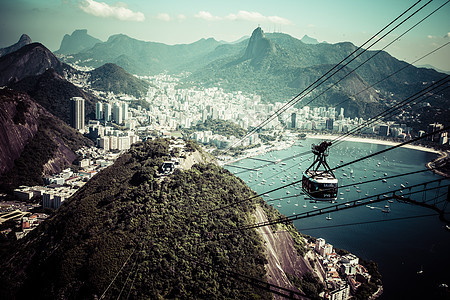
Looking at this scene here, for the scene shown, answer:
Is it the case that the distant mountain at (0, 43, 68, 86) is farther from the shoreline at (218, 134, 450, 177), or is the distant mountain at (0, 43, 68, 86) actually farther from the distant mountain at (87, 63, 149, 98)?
the shoreline at (218, 134, 450, 177)

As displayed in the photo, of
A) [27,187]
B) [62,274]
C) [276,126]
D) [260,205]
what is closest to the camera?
[62,274]

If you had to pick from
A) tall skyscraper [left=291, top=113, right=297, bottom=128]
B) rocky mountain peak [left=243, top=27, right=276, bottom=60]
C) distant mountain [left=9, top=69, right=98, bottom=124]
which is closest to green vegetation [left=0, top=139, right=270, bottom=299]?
distant mountain [left=9, top=69, right=98, bottom=124]

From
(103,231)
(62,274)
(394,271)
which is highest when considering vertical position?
(103,231)

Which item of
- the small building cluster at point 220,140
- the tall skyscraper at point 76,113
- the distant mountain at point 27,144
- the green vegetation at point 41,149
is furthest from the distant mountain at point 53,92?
the small building cluster at point 220,140

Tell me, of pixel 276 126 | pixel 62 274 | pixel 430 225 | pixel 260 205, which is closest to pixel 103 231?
pixel 62 274

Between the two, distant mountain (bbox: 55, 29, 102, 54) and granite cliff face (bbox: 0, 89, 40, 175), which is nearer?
granite cliff face (bbox: 0, 89, 40, 175)

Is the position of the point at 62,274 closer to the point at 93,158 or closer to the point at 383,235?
the point at 383,235
